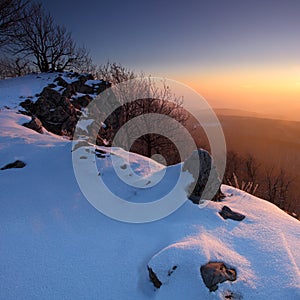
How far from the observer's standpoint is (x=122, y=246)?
3.47 meters

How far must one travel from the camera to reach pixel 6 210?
3.79m

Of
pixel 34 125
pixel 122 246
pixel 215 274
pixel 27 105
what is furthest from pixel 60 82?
pixel 215 274

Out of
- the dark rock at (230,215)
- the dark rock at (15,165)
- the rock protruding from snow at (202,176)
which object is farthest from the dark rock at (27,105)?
the dark rock at (230,215)

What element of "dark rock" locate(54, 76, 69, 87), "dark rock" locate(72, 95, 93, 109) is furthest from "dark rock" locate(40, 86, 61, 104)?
"dark rock" locate(54, 76, 69, 87)

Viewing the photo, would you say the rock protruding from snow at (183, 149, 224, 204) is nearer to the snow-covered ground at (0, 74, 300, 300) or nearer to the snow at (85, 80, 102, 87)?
the snow-covered ground at (0, 74, 300, 300)

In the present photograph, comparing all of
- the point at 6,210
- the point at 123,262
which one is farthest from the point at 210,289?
the point at 6,210

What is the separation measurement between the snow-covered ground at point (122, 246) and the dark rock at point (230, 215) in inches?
5.7

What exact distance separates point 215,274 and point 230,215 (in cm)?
194

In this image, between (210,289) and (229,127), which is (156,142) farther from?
(229,127)

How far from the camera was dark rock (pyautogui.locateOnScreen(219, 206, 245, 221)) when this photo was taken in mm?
4488

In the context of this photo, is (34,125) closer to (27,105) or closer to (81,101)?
(27,105)

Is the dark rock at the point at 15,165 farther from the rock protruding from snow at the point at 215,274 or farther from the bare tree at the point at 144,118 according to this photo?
the bare tree at the point at 144,118

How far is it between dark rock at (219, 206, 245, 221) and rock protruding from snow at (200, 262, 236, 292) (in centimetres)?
158

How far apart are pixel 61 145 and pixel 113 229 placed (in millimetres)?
3747
